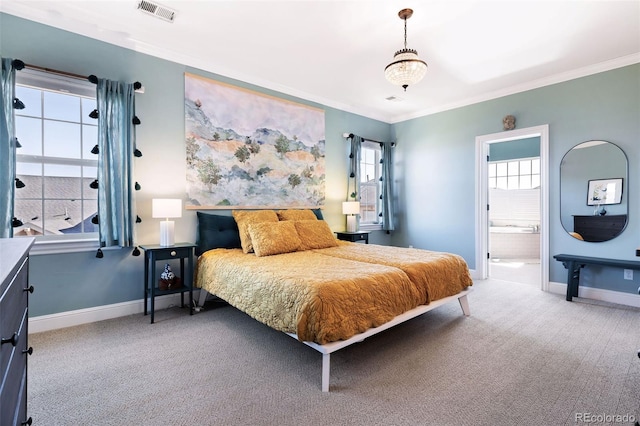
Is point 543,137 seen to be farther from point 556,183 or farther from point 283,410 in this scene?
point 283,410

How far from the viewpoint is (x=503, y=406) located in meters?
1.69

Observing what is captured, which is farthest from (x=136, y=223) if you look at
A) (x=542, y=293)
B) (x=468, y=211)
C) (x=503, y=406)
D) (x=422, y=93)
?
(x=542, y=293)

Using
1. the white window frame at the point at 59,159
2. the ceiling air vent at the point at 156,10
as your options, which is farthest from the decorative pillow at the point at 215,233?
the ceiling air vent at the point at 156,10

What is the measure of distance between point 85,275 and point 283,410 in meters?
2.37

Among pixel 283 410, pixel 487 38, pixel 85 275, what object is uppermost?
pixel 487 38

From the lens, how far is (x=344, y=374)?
6.63ft

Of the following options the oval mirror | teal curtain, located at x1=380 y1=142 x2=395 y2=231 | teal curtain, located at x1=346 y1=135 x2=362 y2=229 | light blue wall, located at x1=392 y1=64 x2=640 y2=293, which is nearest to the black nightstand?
teal curtain, located at x1=346 y1=135 x2=362 y2=229

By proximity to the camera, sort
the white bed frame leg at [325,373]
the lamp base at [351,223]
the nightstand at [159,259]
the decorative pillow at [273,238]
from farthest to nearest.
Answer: the lamp base at [351,223] → the decorative pillow at [273,238] → the nightstand at [159,259] → the white bed frame leg at [325,373]

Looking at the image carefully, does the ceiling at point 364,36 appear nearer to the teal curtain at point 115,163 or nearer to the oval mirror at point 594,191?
the teal curtain at point 115,163

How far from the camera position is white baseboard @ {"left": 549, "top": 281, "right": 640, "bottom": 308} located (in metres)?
3.43

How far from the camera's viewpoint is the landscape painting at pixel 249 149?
11.6ft

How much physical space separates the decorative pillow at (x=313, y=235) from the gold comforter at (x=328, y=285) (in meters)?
0.31

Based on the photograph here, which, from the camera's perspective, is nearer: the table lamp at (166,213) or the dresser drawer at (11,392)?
the dresser drawer at (11,392)

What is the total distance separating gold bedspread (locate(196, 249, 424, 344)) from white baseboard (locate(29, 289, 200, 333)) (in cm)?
85
